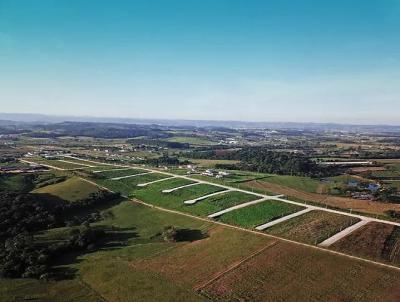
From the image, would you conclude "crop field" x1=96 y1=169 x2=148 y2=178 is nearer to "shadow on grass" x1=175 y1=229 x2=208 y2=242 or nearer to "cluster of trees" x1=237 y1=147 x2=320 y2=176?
"cluster of trees" x1=237 y1=147 x2=320 y2=176

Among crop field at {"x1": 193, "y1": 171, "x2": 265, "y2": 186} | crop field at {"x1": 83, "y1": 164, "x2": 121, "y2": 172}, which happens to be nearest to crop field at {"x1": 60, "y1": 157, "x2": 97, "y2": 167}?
crop field at {"x1": 83, "y1": 164, "x2": 121, "y2": 172}

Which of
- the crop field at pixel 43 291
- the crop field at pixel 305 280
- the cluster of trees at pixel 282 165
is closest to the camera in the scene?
the crop field at pixel 305 280

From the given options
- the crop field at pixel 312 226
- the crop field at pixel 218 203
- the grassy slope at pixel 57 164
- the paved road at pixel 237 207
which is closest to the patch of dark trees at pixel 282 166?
the crop field at pixel 218 203

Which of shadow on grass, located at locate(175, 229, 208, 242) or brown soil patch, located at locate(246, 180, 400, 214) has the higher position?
brown soil patch, located at locate(246, 180, 400, 214)

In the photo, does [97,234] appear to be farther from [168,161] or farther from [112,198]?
[168,161]

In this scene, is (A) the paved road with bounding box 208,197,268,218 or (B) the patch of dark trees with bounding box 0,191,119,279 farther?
(A) the paved road with bounding box 208,197,268,218

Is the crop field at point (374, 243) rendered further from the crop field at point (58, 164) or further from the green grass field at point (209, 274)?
the crop field at point (58, 164)
